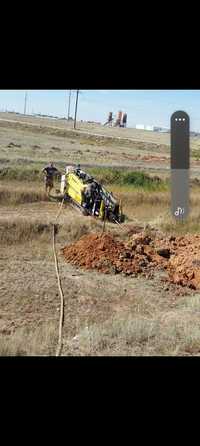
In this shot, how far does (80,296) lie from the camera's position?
5039mm

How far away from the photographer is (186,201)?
390 cm

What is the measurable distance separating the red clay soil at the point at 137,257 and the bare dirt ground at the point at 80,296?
10 centimetres

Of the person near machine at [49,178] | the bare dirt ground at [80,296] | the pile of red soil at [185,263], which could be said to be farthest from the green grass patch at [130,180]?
the pile of red soil at [185,263]

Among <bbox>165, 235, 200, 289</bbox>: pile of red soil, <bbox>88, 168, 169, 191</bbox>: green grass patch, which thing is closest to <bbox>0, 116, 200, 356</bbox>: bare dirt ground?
<bbox>165, 235, 200, 289</bbox>: pile of red soil

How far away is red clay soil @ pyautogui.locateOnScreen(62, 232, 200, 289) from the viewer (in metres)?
6.08

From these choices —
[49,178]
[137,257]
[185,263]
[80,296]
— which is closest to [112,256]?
[137,257]

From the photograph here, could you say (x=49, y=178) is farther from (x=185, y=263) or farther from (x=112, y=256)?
A: (x=185, y=263)

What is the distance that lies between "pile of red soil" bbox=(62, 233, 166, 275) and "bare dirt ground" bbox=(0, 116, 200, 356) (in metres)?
0.12

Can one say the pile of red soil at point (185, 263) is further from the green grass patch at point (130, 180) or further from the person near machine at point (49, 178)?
the green grass patch at point (130, 180)

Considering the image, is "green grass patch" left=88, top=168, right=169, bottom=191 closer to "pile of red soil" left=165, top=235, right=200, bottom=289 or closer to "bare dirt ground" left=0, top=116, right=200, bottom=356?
"bare dirt ground" left=0, top=116, right=200, bottom=356

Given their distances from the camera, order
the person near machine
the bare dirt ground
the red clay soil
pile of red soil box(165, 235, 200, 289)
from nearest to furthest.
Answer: the bare dirt ground, pile of red soil box(165, 235, 200, 289), the red clay soil, the person near machine
